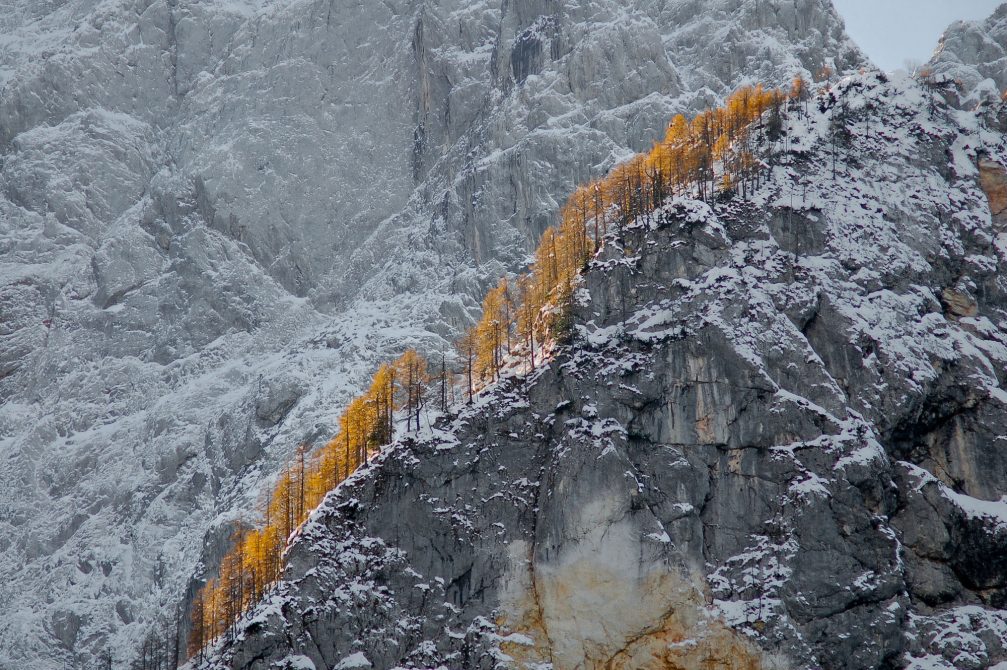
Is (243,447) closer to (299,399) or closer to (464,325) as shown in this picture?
(299,399)

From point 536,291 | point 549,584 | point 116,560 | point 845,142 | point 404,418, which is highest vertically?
point 845,142

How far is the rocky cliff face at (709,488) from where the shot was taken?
11212 centimetres

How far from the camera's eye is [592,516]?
11650 cm

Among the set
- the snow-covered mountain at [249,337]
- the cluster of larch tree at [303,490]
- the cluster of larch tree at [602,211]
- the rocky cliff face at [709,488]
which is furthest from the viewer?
the snow-covered mountain at [249,337]

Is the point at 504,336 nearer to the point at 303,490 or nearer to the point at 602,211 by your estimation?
the point at 602,211

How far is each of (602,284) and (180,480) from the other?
7058 cm

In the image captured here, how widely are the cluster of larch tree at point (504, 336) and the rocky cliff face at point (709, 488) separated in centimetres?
462

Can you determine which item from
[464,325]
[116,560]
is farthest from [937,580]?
[116,560]

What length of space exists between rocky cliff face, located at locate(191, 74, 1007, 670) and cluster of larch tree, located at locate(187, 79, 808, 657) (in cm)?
462

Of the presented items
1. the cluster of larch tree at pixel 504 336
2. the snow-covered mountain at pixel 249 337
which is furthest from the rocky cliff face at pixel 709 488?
the snow-covered mountain at pixel 249 337

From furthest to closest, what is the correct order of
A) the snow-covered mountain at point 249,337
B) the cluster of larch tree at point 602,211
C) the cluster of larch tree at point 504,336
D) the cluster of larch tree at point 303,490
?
the snow-covered mountain at point 249,337
the cluster of larch tree at point 602,211
the cluster of larch tree at point 504,336
the cluster of larch tree at point 303,490

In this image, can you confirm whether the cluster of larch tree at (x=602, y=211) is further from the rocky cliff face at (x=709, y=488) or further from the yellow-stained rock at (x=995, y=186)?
the yellow-stained rock at (x=995, y=186)

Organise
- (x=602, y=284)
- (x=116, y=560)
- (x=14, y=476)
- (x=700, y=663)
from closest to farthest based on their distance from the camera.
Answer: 1. (x=700, y=663)
2. (x=602, y=284)
3. (x=116, y=560)
4. (x=14, y=476)

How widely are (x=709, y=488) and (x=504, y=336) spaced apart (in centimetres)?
2952
